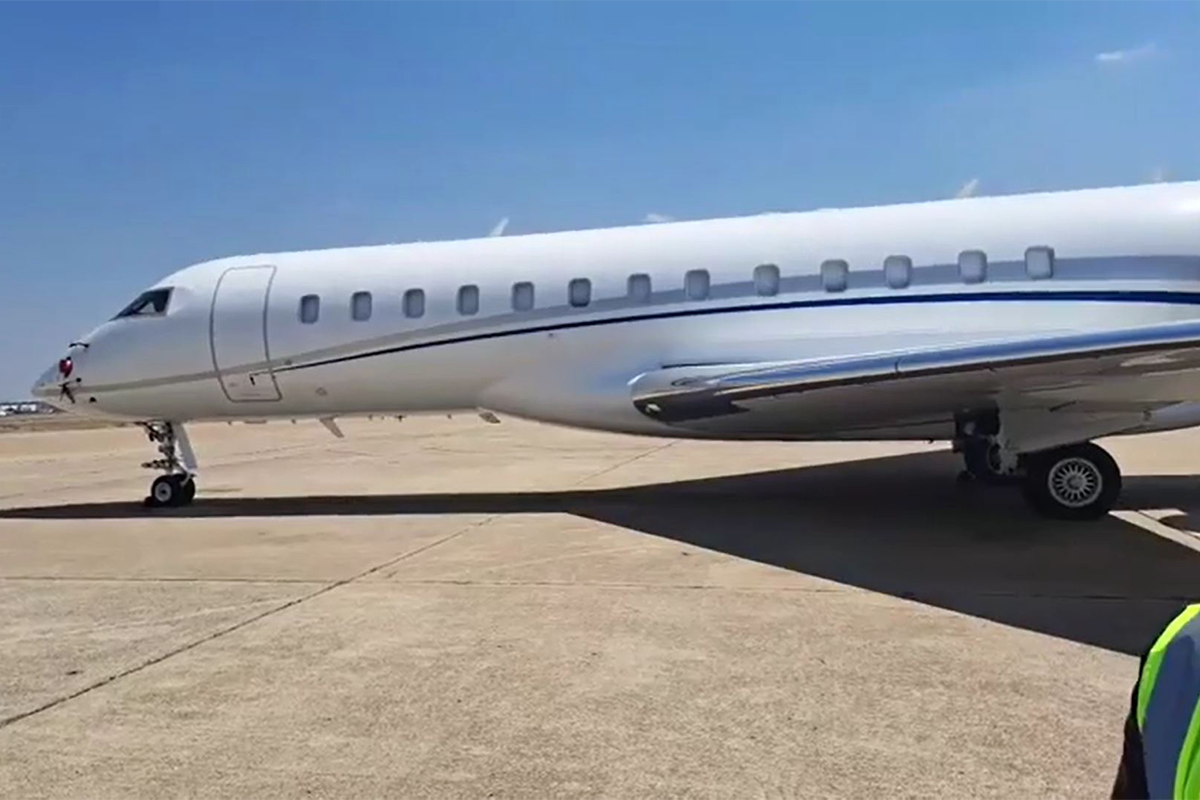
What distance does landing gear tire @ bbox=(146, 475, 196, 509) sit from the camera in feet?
40.1

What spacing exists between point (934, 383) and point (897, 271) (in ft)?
8.50

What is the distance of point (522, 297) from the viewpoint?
11188mm

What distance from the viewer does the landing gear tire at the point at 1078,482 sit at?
28.6 feet

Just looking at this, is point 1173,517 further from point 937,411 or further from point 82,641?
point 82,641

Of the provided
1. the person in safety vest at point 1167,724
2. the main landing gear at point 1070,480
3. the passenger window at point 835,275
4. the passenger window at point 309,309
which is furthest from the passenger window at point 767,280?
the person in safety vest at point 1167,724

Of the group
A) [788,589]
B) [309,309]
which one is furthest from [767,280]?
[309,309]

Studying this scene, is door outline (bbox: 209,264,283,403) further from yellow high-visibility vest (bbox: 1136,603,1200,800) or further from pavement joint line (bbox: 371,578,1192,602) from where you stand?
yellow high-visibility vest (bbox: 1136,603,1200,800)

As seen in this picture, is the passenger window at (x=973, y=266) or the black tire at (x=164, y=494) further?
the black tire at (x=164, y=494)

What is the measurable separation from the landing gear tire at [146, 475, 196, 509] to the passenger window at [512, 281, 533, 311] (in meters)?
4.95

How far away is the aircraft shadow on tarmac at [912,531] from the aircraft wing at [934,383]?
3.44ft

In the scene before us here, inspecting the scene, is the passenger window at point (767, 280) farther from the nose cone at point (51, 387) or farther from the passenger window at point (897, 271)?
the nose cone at point (51, 387)

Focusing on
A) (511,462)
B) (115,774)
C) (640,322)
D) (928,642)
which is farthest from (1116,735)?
(511,462)

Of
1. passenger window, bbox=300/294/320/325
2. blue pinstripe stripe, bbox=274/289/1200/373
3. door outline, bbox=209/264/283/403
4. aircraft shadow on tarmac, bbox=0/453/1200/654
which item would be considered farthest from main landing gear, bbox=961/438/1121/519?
door outline, bbox=209/264/283/403

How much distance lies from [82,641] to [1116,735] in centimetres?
537
